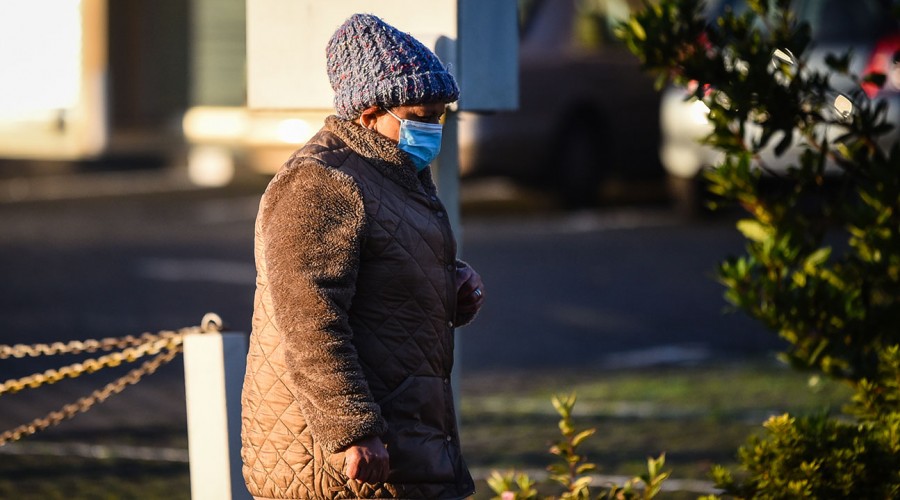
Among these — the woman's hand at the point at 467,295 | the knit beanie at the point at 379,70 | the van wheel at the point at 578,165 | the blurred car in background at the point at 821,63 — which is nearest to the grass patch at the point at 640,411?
the woman's hand at the point at 467,295

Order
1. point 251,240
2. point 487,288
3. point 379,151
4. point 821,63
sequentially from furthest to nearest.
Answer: point 251,240 < point 821,63 < point 487,288 < point 379,151

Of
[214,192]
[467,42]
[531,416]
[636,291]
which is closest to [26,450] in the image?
[531,416]

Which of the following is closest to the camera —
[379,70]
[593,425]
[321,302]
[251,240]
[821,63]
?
[321,302]

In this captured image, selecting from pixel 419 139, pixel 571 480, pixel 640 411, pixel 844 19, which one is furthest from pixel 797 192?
pixel 844 19

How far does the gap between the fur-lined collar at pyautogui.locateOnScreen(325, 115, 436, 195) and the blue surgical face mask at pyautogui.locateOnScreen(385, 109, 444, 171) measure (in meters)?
0.02

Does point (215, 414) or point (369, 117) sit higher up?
point (369, 117)

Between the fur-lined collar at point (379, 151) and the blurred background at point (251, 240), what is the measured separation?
1.15m

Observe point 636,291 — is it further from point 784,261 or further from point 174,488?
point 784,261

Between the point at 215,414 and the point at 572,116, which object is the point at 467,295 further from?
the point at 572,116

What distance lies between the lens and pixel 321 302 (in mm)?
3230

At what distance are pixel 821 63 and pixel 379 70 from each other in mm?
9573

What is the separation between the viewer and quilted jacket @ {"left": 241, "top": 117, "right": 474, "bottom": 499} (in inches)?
128

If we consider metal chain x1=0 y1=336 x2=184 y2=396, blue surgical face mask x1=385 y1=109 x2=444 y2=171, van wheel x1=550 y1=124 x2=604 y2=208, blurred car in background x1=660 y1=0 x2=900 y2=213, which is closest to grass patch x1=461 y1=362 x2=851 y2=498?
metal chain x1=0 y1=336 x2=184 y2=396

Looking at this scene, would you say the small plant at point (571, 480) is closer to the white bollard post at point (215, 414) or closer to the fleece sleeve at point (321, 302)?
the white bollard post at point (215, 414)
